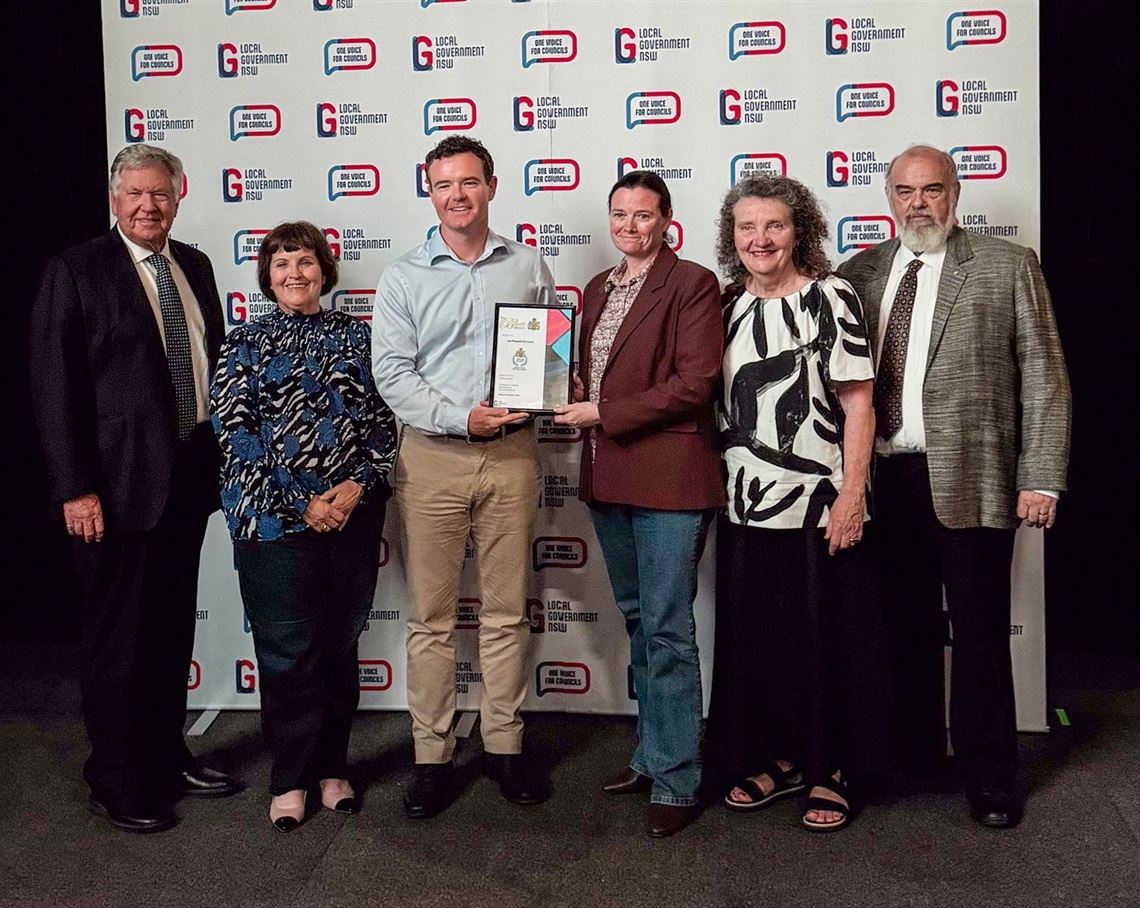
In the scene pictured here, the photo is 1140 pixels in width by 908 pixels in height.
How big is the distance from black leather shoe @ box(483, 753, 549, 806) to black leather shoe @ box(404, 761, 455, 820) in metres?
0.13

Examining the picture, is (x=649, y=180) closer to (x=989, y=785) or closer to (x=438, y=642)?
(x=438, y=642)

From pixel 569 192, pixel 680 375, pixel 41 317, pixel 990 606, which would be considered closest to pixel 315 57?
pixel 569 192

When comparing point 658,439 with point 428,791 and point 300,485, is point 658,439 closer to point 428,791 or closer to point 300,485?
point 300,485

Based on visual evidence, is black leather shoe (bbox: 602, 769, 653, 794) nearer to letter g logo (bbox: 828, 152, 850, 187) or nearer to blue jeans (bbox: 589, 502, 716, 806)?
blue jeans (bbox: 589, 502, 716, 806)

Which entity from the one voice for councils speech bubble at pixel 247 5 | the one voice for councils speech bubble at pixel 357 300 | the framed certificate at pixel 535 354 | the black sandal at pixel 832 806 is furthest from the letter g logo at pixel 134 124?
the black sandal at pixel 832 806

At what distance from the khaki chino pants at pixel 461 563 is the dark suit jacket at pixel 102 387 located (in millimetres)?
642

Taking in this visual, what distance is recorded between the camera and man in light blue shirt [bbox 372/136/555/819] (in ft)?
8.77

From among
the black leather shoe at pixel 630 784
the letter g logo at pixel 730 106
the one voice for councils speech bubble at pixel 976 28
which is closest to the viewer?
the black leather shoe at pixel 630 784

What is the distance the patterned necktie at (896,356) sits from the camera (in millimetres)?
2680

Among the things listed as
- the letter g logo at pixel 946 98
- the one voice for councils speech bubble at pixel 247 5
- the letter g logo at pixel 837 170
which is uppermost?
the one voice for councils speech bubble at pixel 247 5

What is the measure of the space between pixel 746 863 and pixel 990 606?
35.3 inches

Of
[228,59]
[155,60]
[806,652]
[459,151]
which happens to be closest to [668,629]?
[806,652]

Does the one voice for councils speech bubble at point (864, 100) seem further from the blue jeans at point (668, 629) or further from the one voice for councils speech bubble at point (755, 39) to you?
the blue jeans at point (668, 629)

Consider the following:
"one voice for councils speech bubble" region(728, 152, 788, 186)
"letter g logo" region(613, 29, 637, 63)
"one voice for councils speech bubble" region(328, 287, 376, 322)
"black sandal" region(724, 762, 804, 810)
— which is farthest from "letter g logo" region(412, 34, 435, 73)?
"black sandal" region(724, 762, 804, 810)
